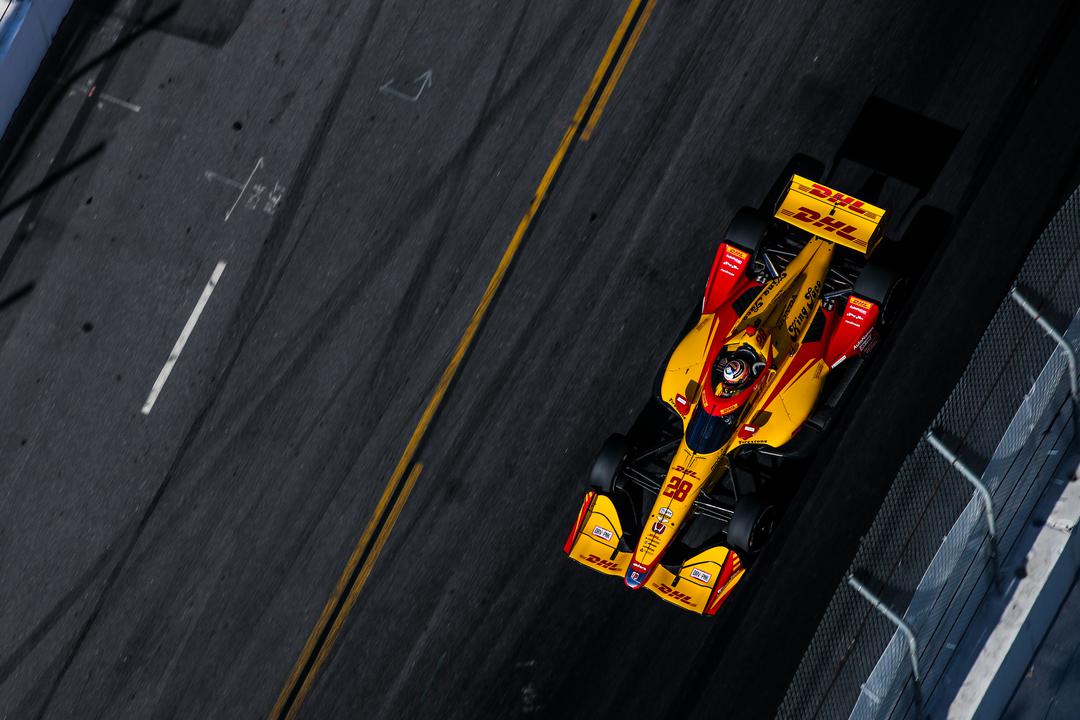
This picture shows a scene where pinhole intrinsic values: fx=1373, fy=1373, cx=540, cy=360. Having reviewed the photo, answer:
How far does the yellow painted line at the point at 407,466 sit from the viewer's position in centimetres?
1681

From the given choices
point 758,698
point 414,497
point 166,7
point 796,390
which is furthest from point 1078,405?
point 166,7

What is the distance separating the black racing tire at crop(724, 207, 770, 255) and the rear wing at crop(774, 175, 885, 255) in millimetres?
228

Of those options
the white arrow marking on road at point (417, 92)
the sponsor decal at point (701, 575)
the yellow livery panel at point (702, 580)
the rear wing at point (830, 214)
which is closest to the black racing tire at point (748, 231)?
the rear wing at point (830, 214)

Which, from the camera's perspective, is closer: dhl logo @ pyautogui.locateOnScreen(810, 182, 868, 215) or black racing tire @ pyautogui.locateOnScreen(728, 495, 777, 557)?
black racing tire @ pyautogui.locateOnScreen(728, 495, 777, 557)

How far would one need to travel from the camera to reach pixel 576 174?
57.2ft

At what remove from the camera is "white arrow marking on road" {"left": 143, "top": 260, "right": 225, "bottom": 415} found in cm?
1747

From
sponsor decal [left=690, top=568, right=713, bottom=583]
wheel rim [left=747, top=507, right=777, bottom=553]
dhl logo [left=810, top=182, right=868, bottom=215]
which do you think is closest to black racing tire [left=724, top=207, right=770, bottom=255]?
dhl logo [left=810, top=182, right=868, bottom=215]

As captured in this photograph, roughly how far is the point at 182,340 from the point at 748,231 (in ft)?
23.9

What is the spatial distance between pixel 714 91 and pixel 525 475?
5400mm

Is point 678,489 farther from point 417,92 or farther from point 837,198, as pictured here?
point 417,92

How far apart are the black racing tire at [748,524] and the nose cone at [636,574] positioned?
1.02m

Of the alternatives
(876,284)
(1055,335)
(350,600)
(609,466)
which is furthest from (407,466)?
(1055,335)

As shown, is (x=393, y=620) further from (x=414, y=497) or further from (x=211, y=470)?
(x=211, y=470)

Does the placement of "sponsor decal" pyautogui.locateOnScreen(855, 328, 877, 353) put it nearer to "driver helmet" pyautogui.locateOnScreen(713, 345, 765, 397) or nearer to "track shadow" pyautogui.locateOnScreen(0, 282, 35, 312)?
"driver helmet" pyautogui.locateOnScreen(713, 345, 765, 397)
